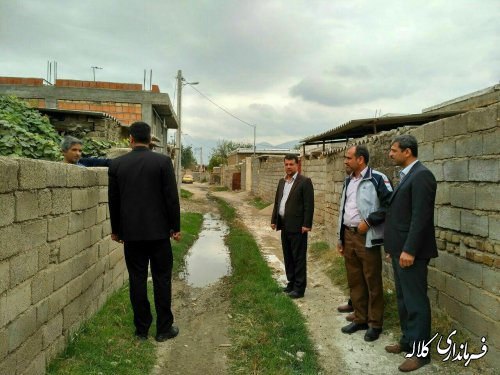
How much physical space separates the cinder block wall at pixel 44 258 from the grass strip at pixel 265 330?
1.62 meters

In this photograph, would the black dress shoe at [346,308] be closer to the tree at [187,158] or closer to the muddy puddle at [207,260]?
the muddy puddle at [207,260]

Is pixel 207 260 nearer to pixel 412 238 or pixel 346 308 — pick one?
pixel 346 308

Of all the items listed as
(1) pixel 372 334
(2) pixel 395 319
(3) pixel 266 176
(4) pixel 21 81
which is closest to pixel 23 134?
(1) pixel 372 334

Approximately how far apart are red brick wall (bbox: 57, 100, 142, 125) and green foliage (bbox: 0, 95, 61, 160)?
7.18 m

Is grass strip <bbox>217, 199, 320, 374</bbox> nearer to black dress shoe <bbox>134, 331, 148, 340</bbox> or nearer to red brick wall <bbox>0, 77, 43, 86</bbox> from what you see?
black dress shoe <bbox>134, 331, 148, 340</bbox>

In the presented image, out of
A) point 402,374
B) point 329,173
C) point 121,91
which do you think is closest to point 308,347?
point 402,374

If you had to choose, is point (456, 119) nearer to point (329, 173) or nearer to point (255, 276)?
point (255, 276)

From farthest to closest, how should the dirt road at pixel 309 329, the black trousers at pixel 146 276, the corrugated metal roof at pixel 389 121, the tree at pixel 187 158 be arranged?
the tree at pixel 187 158 < the corrugated metal roof at pixel 389 121 < the black trousers at pixel 146 276 < the dirt road at pixel 309 329

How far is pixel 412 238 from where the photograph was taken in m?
3.41

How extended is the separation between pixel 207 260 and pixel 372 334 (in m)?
5.52

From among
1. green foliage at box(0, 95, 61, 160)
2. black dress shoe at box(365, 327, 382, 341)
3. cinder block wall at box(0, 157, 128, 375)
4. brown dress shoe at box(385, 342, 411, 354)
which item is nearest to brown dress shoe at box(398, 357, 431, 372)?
brown dress shoe at box(385, 342, 411, 354)

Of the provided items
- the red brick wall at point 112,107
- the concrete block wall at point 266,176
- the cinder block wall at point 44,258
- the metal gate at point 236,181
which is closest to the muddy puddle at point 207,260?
the cinder block wall at point 44,258

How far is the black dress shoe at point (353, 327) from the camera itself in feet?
14.6

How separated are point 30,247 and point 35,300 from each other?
42 centimetres
